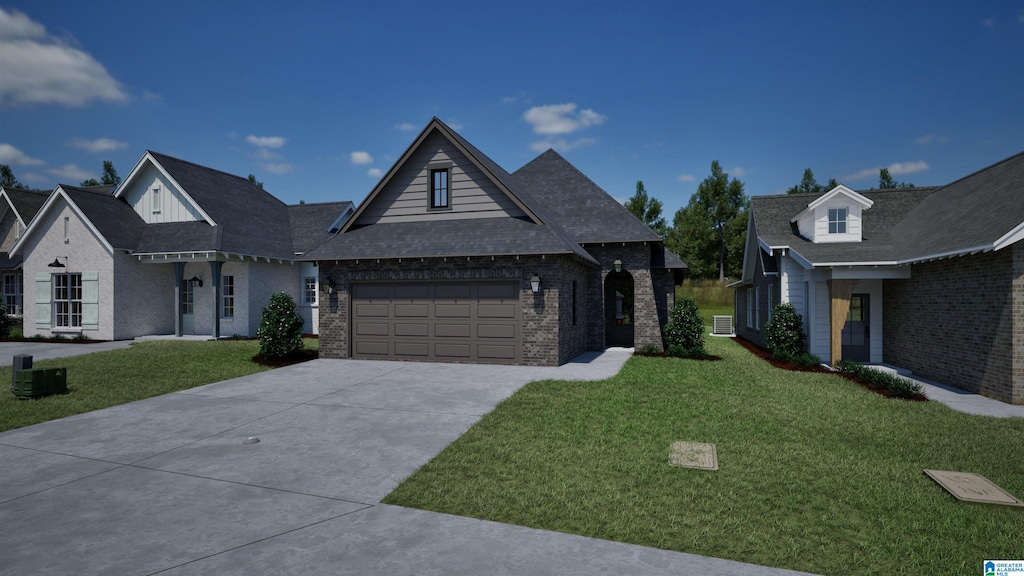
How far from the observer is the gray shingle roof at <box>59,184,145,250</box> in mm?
20156

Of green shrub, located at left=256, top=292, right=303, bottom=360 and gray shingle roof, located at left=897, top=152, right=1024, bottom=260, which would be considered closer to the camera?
gray shingle roof, located at left=897, top=152, right=1024, bottom=260

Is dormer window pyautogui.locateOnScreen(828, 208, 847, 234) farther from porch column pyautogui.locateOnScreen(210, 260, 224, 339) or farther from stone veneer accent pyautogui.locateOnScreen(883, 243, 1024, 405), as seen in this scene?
porch column pyautogui.locateOnScreen(210, 260, 224, 339)

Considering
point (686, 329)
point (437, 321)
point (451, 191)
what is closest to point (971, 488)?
point (686, 329)

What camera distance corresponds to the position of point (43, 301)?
2112 cm

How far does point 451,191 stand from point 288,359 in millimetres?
7428

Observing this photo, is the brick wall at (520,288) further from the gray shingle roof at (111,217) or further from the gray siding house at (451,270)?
the gray shingle roof at (111,217)

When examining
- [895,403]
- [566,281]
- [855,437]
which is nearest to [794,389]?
[895,403]

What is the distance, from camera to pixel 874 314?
15297mm

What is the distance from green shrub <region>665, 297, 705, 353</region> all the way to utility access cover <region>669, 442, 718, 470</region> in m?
10.5

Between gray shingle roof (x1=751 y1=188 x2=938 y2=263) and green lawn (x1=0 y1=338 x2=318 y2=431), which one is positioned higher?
gray shingle roof (x1=751 y1=188 x2=938 y2=263)

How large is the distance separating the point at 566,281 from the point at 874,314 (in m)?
9.79

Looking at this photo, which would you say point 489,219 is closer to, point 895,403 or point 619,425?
point 619,425

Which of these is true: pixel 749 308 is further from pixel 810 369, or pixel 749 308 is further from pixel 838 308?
pixel 810 369

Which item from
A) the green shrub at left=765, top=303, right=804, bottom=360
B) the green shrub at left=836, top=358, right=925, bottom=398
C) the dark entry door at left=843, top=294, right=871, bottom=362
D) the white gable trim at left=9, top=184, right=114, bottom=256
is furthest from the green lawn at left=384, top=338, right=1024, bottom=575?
the white gable trim at left=9, top=184, right=114, bottom=256
